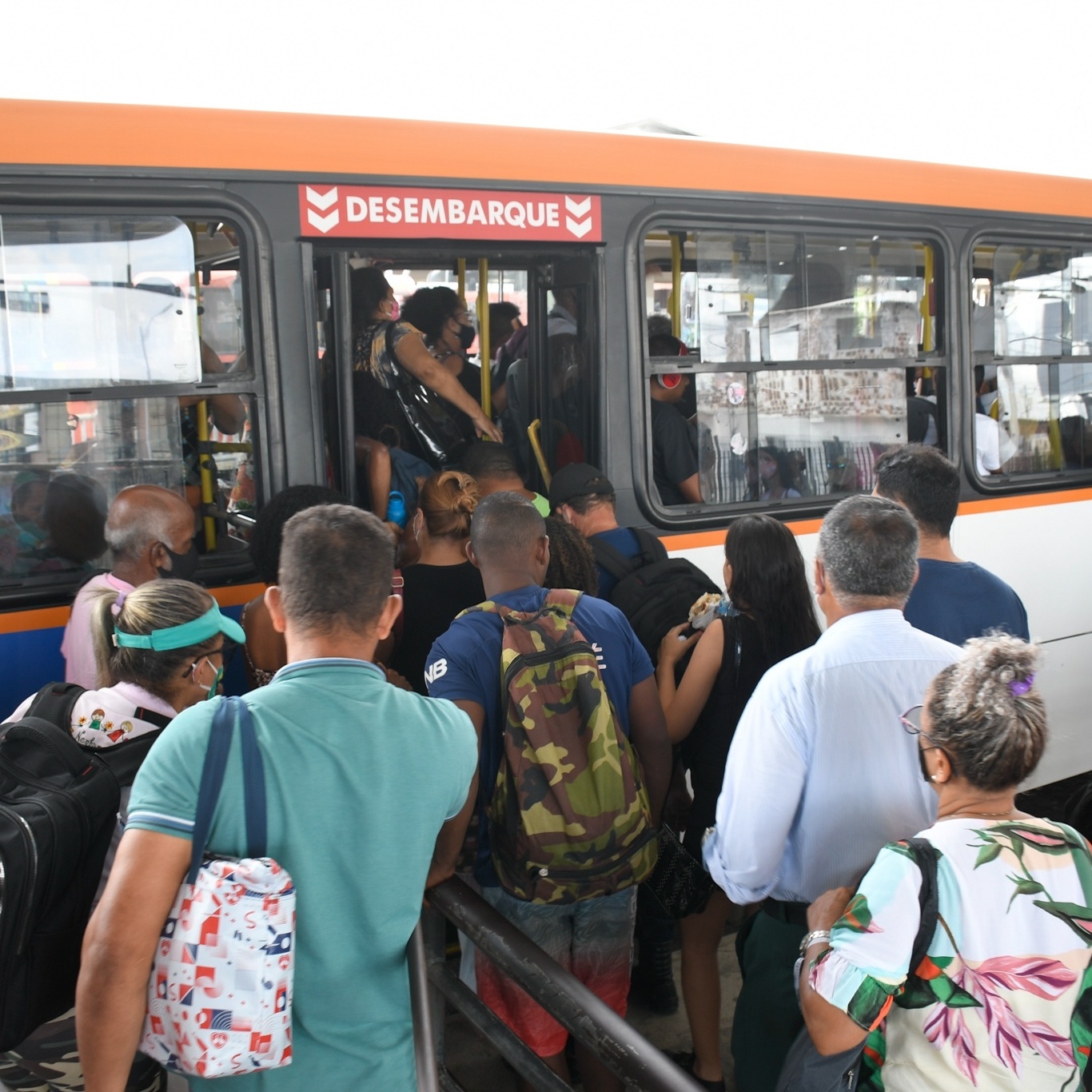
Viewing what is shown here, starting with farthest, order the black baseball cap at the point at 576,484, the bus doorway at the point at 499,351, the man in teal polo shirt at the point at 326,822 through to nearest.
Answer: the bus doorway at the point at 499,351
the black baseball cap at the point at 576,484
the man in teal polo shirt at the point at 326,822

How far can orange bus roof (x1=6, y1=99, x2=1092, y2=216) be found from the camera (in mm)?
3064

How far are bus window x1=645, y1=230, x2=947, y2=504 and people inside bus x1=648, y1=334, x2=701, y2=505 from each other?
0.04ft

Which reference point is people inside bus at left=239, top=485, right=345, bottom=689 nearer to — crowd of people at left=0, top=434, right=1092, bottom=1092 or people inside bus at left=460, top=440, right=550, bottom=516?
crowd of people at left=0, top=434, right=1092, bottom=1092

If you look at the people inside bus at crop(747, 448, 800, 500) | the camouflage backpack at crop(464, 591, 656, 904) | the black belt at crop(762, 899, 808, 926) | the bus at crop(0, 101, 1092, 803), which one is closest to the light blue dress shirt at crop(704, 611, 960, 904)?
the black belt at crop(762, 899, 808, 926)

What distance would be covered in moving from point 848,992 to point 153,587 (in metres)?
1.61

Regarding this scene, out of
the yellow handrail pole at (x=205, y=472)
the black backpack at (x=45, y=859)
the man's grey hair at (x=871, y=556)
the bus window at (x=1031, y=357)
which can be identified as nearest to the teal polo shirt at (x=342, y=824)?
the black backpack at (x=45, y=859)

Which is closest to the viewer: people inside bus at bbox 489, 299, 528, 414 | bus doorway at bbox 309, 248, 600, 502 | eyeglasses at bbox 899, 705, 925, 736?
eyeglasses at bbox 899, 705, 925, 736

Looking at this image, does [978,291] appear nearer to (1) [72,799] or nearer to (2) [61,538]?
(2) [61,538]

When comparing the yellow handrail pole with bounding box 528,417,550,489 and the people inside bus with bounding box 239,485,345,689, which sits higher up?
the yellow handrail pole with bounding box 528,417,550,489

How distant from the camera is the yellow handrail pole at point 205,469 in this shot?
3445mm

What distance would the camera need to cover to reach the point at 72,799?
1.99 m

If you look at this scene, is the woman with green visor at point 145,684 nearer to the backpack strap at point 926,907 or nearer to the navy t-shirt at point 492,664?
the navy t-shirt at point 492,664

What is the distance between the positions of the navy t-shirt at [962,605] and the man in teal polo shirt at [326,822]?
163 centimetres

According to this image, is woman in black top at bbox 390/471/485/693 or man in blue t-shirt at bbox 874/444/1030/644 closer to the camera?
man in blue t-shirt at bbox 874/444/1030/644
